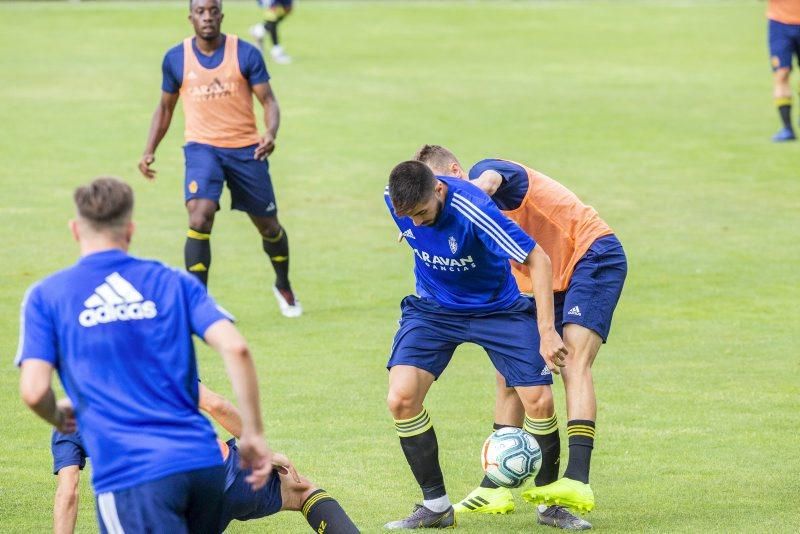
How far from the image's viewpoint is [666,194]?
63.5 feet

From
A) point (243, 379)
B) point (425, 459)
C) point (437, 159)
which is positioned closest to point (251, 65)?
point (437, 159)

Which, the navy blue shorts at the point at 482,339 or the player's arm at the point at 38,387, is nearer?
the player's arm at the point at 38,387

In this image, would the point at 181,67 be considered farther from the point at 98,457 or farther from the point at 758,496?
the point at 98,457

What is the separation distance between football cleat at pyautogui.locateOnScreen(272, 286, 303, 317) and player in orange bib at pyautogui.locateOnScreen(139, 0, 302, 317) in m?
0.97

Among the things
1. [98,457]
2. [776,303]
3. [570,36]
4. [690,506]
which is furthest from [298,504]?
[570,36]

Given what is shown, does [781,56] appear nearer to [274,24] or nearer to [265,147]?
[274,24]

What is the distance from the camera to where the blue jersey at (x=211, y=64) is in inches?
512

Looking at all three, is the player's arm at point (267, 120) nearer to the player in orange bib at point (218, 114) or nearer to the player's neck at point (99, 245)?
the player in orange bib at point (218, 114)

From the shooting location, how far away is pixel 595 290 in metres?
Answer: 8.66

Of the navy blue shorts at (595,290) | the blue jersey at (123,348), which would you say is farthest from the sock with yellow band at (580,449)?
the blue jersey at (123,348)

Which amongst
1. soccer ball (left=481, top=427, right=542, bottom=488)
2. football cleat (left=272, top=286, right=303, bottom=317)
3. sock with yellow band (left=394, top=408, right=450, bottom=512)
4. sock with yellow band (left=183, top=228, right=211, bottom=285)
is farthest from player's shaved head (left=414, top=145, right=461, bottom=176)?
football cleat (left=272, top=286, right=303, bottom=317)

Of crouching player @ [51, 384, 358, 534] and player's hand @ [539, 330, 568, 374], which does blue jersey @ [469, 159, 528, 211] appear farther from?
crouching player @ [51, 384, 358, 534]

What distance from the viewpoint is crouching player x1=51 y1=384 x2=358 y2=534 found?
647 cm

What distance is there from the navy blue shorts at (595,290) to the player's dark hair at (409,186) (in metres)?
1.47
